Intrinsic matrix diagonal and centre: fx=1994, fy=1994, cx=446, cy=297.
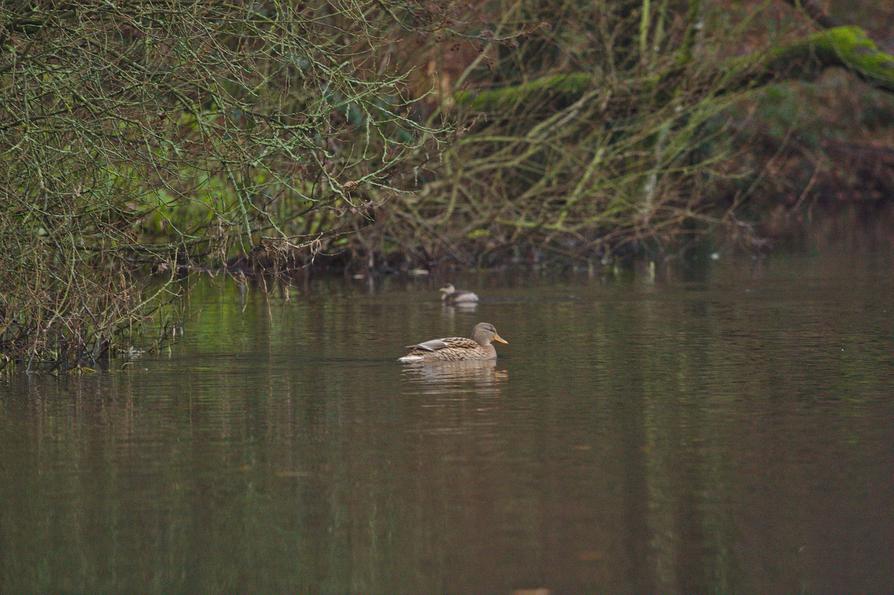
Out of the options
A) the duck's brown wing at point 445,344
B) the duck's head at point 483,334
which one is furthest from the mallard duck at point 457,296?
the duck's brown wing at point 445,344

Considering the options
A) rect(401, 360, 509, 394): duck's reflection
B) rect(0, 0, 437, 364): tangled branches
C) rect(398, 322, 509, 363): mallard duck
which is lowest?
rect(401, 360, 509, 394): duck's reflection

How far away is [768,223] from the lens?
44.3 metres

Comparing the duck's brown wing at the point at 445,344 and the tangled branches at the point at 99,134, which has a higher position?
the tangled branches at the point at 99,134

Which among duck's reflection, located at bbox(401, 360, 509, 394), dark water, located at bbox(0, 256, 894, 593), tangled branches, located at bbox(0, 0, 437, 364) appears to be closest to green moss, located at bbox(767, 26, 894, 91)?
dark water, located at bbox(0, 256, 894, 593)

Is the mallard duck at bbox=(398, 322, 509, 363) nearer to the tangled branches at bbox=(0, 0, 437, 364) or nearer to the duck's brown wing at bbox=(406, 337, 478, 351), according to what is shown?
the duck's brown wing at bbox=(406, 337, 478, 351)

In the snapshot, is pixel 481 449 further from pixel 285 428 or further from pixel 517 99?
pixel 517 99

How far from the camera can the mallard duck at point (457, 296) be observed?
2369cm

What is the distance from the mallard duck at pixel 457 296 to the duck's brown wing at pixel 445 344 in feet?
20.9

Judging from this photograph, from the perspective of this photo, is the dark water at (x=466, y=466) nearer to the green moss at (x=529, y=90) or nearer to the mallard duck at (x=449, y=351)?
the mallard duck at (x=449, y=351)

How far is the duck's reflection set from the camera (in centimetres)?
1491

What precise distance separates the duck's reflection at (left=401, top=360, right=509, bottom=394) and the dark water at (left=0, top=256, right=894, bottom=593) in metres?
0.05

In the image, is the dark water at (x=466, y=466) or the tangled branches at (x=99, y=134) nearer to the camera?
the dark water at (x=466, y=466)

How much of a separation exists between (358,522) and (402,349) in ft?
27.2

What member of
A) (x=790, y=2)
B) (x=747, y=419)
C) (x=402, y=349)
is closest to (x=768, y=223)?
(x=790, y=2)
